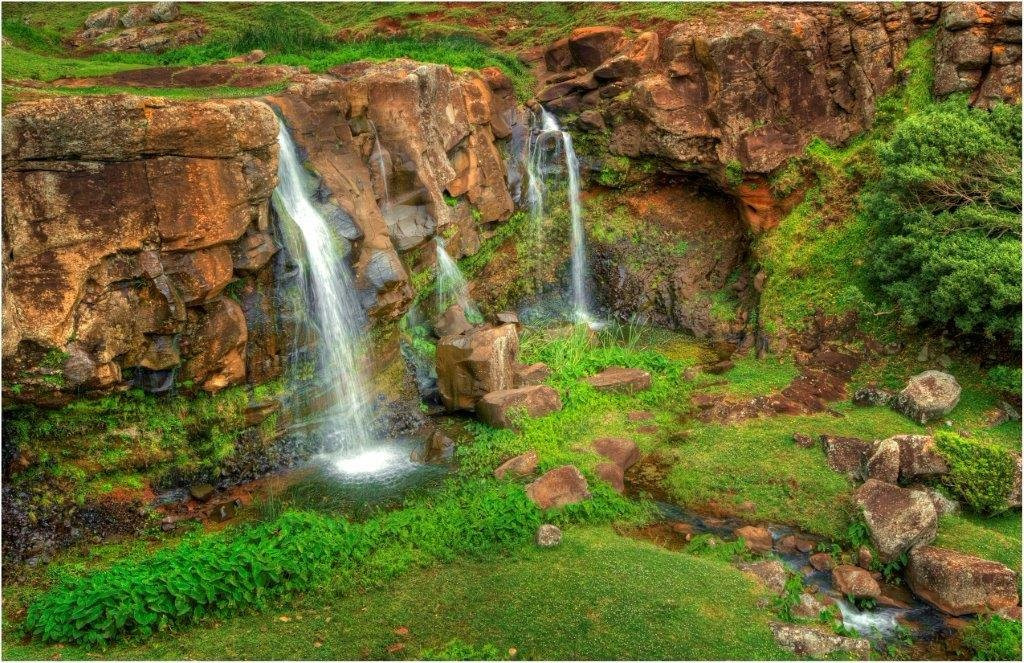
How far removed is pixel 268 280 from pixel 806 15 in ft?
43.0

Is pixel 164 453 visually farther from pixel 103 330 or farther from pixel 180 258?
pixel 180 258

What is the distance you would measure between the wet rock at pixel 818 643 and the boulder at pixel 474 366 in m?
6.89

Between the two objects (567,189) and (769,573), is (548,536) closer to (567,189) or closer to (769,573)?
(769,573)

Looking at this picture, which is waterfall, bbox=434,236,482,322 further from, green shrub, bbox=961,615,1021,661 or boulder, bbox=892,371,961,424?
green shrub, bbox=961,615,1021,661

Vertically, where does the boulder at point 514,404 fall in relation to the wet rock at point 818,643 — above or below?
above

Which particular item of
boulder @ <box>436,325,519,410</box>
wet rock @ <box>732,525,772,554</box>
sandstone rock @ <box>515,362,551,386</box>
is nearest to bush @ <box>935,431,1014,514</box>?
wet rock @ <box>732,525,772,554</box>

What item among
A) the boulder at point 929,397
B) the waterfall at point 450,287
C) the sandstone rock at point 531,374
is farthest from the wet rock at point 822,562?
the waterfall at point 450,287

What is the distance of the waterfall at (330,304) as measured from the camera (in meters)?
12.0

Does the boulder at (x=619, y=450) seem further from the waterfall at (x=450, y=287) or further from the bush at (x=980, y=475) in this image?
the waterfall at (x=450, y=287)

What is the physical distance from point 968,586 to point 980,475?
2.16 m

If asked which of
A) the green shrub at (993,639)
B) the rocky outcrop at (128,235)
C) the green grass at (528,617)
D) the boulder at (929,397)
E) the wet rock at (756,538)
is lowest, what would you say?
the green shrub at (993,639)

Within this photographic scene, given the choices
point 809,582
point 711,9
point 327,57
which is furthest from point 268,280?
point 711,9

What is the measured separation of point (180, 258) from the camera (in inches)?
394

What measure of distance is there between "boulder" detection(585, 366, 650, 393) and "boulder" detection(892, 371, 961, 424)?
4460mm
